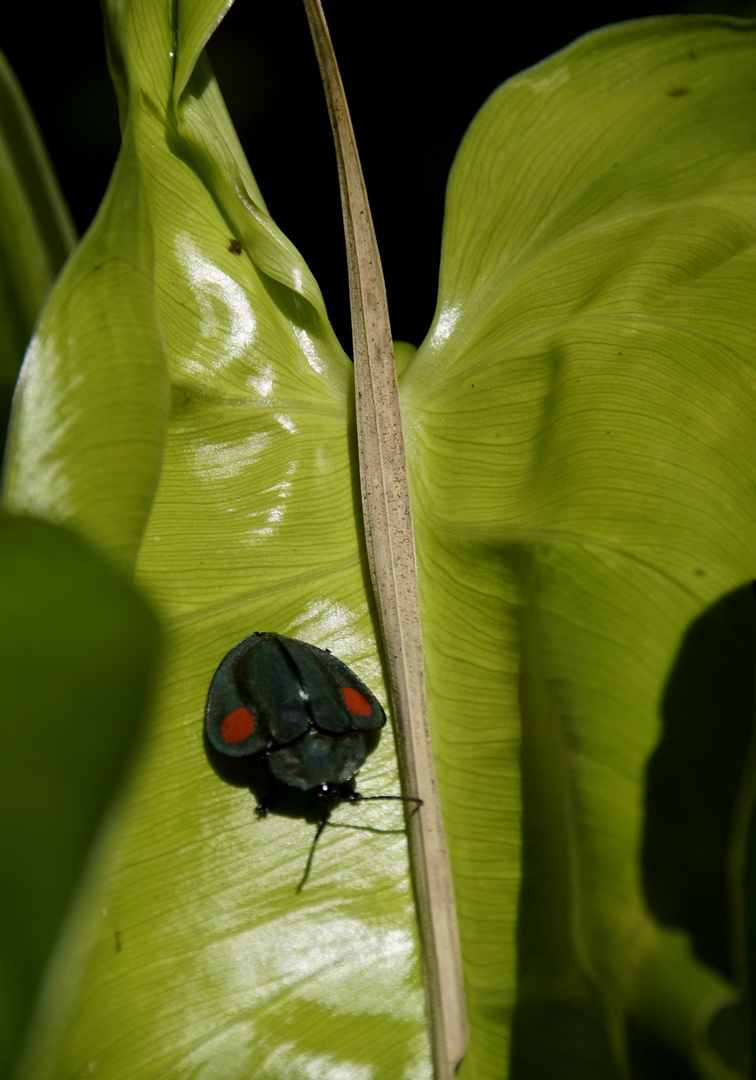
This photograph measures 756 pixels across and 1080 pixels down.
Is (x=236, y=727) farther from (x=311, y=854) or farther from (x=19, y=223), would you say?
(x=19, y=223)

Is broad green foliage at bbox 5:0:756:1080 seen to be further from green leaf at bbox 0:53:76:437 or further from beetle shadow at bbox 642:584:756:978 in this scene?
green leaf at bbox 0:53:76:437

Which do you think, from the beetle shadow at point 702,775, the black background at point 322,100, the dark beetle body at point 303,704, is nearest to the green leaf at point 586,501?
the beetle shadow at point 702,775

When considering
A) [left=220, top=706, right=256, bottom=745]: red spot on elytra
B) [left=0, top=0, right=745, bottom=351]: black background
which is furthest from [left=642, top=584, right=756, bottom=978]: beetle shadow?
[left=0, top=0, right=745, bottom=351]: black background

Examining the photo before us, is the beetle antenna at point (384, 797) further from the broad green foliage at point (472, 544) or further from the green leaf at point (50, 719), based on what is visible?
the green leaf at point (50, 719)

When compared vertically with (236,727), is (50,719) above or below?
above

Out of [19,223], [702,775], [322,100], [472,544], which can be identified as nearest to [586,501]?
[472,544]

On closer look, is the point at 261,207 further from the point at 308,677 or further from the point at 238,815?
the point at 238,815
